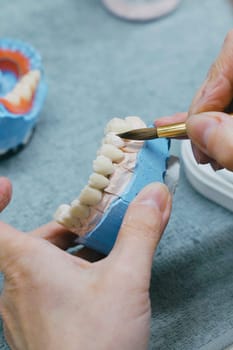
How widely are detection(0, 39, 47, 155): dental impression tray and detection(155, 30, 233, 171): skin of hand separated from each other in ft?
1.01

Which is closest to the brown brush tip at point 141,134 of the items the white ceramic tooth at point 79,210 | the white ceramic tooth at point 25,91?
the white ceramic tooth at point 79,210

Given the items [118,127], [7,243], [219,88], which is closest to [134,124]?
[118,127]

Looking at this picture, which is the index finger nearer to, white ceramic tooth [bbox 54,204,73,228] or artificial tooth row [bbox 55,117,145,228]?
artificial tooth row [bbox 55,117,145,228]

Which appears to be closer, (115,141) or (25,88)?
(115,141)

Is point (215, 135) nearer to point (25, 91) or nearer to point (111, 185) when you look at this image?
point (111, 185)

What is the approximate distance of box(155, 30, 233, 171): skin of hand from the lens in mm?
594

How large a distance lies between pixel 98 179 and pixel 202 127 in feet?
0.54

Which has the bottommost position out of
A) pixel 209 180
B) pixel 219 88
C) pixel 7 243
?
pixel 209 180

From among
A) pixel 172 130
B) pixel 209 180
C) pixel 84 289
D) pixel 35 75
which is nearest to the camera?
pixel 84 289

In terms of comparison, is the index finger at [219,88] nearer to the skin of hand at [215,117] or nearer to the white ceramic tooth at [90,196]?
the skin of hand at [215,117]

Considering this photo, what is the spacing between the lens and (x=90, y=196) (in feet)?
2.26

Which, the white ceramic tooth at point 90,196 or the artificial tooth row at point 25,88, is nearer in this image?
the white ceramic tooth at point 90,196

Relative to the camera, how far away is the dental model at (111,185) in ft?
2.26

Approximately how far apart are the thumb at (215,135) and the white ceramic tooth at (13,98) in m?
0.45
